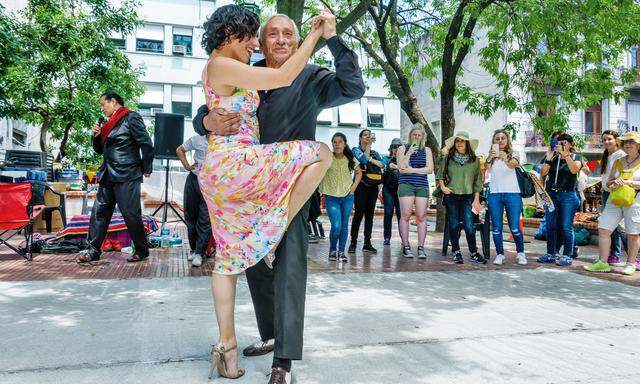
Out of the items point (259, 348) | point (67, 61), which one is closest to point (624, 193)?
point (259, 348)

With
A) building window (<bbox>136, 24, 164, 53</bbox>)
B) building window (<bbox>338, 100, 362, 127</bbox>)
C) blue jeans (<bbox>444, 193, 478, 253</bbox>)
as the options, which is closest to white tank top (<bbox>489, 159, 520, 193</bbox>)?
blue jeans (<bbox>444, 193, 478, 253</bbox>)

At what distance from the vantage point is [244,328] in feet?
12.4

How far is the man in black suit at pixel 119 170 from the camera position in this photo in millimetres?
6641

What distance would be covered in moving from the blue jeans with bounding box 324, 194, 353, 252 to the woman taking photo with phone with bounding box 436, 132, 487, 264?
1444 millimetres

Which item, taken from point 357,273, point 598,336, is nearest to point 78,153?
point 357,273

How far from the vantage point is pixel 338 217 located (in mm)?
7191

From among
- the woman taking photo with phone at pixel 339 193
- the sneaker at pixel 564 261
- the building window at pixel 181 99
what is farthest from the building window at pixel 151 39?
the sneaker at pixel 564 261

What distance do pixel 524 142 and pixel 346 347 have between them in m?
29.3

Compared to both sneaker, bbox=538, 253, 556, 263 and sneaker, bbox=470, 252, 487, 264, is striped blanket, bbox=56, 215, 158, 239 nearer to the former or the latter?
sneaker, bbox=470, 252, 487, 264

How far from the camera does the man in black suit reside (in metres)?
6.64

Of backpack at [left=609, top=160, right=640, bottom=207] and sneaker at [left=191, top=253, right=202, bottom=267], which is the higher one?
backpack at [left=609, top=160, right=640, bottom=207]

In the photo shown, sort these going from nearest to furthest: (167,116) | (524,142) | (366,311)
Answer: (366,311) → (167,116) → (524,142)

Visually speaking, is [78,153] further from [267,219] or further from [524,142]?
[524,142]

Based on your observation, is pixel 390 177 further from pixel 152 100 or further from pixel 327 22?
pixel 152 100
